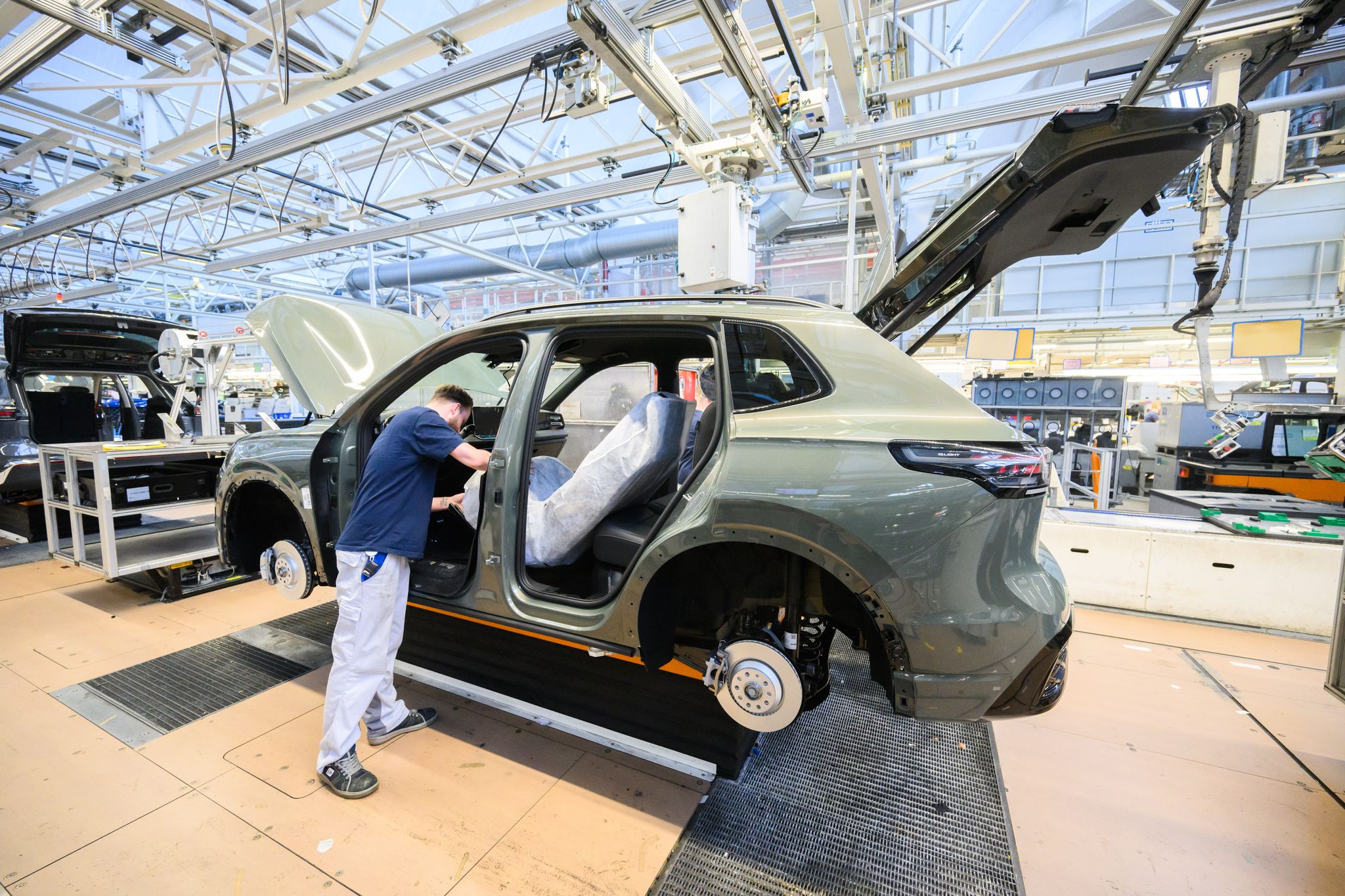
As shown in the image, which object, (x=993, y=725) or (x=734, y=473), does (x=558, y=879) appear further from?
(x=993, y=725)

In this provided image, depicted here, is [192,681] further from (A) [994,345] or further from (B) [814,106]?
(A) [994,345]

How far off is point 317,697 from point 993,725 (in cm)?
315

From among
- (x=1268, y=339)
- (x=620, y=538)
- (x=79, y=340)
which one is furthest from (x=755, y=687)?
(x=79, y=340)

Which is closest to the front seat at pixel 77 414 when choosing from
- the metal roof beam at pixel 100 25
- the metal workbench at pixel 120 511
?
the metal workbench at pixel 120 511

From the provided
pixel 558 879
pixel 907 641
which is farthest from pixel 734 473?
pixel 558 879

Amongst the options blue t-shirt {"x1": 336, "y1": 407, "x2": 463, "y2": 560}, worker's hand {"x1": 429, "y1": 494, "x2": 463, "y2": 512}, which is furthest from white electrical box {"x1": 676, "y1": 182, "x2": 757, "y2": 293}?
blue t-shirt {"x1": 336, "y1": 407, "x2": 463, "y2": 560}

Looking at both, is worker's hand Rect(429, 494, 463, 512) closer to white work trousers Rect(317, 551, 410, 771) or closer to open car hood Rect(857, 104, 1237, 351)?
white work trousers Rect(317, 551, 410, 771)

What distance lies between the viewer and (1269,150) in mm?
2766

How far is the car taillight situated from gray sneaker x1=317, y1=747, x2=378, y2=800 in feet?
7.00

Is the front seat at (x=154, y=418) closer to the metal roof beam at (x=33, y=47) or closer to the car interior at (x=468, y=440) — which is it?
the metal roof beam at (x=33, y=47)

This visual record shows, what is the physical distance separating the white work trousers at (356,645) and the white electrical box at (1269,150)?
4.49 meters

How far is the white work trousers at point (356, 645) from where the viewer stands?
196 centimetres

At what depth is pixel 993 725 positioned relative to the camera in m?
2.43

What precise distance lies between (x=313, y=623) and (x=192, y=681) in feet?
2.32
